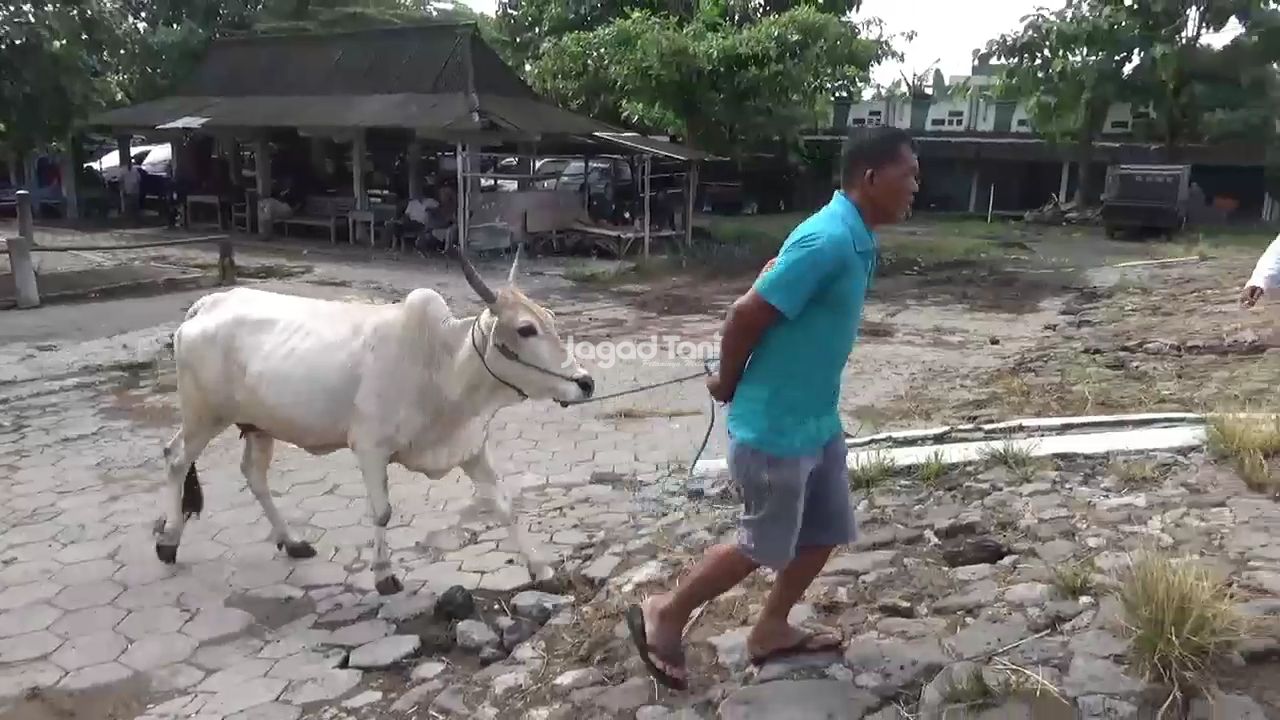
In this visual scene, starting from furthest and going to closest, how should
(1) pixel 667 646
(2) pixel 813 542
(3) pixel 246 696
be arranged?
1. (3) pixel 246 696
2. (1) pixel 667 646
3. (2) pixel 813 542

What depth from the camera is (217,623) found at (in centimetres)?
429

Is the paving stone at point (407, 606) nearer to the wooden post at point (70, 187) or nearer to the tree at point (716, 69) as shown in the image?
the tree at point (716, 69)

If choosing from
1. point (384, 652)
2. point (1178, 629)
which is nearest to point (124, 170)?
point (384, 652)

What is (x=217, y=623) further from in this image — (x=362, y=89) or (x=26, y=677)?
(x=362, y=89)

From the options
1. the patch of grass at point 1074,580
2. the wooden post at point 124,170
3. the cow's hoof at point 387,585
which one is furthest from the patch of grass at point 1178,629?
the wooden post at point 124,170

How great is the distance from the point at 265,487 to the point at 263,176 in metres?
15.6

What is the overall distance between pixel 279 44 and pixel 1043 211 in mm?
17611

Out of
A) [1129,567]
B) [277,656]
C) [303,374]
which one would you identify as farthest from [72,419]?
[1129,567]

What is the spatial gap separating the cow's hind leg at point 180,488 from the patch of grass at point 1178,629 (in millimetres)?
3879

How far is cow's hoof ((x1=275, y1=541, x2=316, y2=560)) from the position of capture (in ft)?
16.0

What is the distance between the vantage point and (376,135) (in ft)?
62.0

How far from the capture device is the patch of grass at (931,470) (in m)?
5.04

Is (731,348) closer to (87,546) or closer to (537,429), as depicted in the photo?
(87,546)

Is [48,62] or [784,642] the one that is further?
[48,62]
